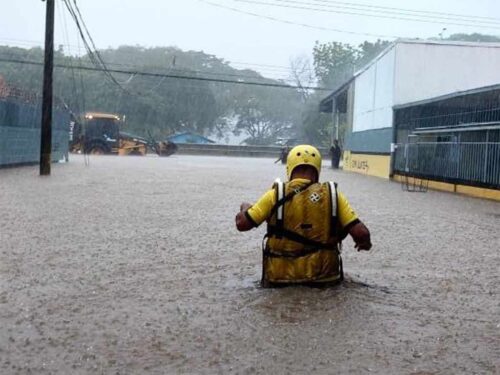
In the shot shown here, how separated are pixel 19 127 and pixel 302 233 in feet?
80.0

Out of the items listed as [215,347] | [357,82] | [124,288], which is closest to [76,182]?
[124,288]

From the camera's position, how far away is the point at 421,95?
30.3m

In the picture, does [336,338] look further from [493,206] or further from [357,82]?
[357,82]

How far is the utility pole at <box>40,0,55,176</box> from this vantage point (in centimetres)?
2322

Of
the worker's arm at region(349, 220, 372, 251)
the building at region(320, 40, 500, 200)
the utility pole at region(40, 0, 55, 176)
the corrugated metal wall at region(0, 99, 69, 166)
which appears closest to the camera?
the worker's arm at region(349, 220, 372, 251)

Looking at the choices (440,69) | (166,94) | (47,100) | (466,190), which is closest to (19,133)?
(47,100)

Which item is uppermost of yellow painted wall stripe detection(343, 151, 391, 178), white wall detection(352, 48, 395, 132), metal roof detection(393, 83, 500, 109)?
white wall detection(352, 48, 395, 132)

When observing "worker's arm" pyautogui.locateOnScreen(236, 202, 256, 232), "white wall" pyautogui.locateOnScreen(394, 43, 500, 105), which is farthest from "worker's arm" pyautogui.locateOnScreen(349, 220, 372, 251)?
"white wall" pyautogui.locateOnScreen(394, 43, 500, 105)

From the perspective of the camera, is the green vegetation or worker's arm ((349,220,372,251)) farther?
the green vegetation

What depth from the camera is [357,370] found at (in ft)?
14.1

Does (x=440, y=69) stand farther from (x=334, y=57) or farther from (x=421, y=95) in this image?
(x=334, y=57)

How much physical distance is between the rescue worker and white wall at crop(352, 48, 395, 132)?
25758mm

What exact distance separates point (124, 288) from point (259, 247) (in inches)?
118

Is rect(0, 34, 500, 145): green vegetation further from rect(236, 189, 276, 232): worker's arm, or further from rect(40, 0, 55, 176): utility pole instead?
rect(236, 189, 276, 232): worker's arm
